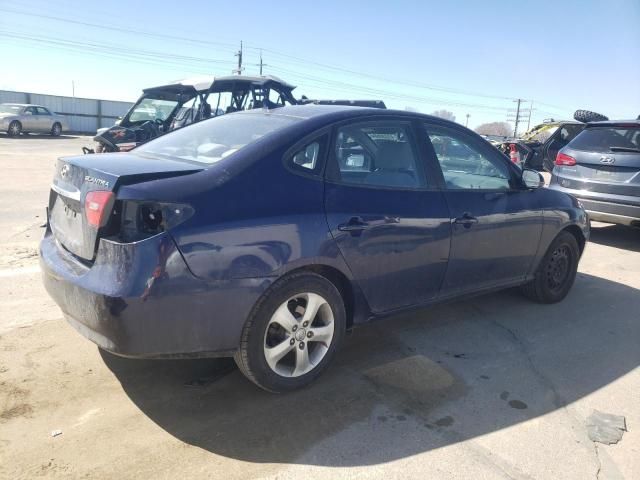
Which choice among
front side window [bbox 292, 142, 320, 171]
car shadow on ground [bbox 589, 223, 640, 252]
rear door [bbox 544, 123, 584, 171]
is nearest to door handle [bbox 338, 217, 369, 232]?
front side window [bbox 292, 142, 320, 171]

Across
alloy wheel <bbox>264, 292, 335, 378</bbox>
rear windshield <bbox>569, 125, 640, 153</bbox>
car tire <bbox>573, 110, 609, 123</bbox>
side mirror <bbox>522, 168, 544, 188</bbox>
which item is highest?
car tire <bbox>573, 110, 609, 123</bbox>

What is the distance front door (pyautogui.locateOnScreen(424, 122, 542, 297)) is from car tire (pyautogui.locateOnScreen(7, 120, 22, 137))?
83.3 feet

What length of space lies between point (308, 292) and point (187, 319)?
71 cm

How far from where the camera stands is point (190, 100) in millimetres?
12297

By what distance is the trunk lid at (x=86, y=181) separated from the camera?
2664 mm

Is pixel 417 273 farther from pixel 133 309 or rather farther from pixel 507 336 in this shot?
pixel 133 309

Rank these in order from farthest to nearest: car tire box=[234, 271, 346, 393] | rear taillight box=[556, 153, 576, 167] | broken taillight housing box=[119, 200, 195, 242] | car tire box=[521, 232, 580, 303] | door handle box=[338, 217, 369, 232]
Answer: rear taillight box=[556, 153, 576, 167] < car tire box=[521, 232, 580, 303] < door handle box=[338, 217, 369, 232] < car tire box=[234, 271, 346, 393] < broken taillight housing box=[119, 200, 195, 242]

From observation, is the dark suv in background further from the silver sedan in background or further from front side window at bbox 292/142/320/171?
the silver sedan in background

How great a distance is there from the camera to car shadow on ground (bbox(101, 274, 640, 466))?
2697 millimetres

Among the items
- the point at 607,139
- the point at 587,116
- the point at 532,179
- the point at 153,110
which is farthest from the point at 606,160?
the point at 153,110

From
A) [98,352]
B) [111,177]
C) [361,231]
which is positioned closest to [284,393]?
[361,231]

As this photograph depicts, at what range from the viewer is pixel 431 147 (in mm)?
3750

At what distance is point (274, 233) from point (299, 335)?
2.11 ft

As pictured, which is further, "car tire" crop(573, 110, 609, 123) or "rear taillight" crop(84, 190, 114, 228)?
"car tire" crop(573, 110, 609, 123)
